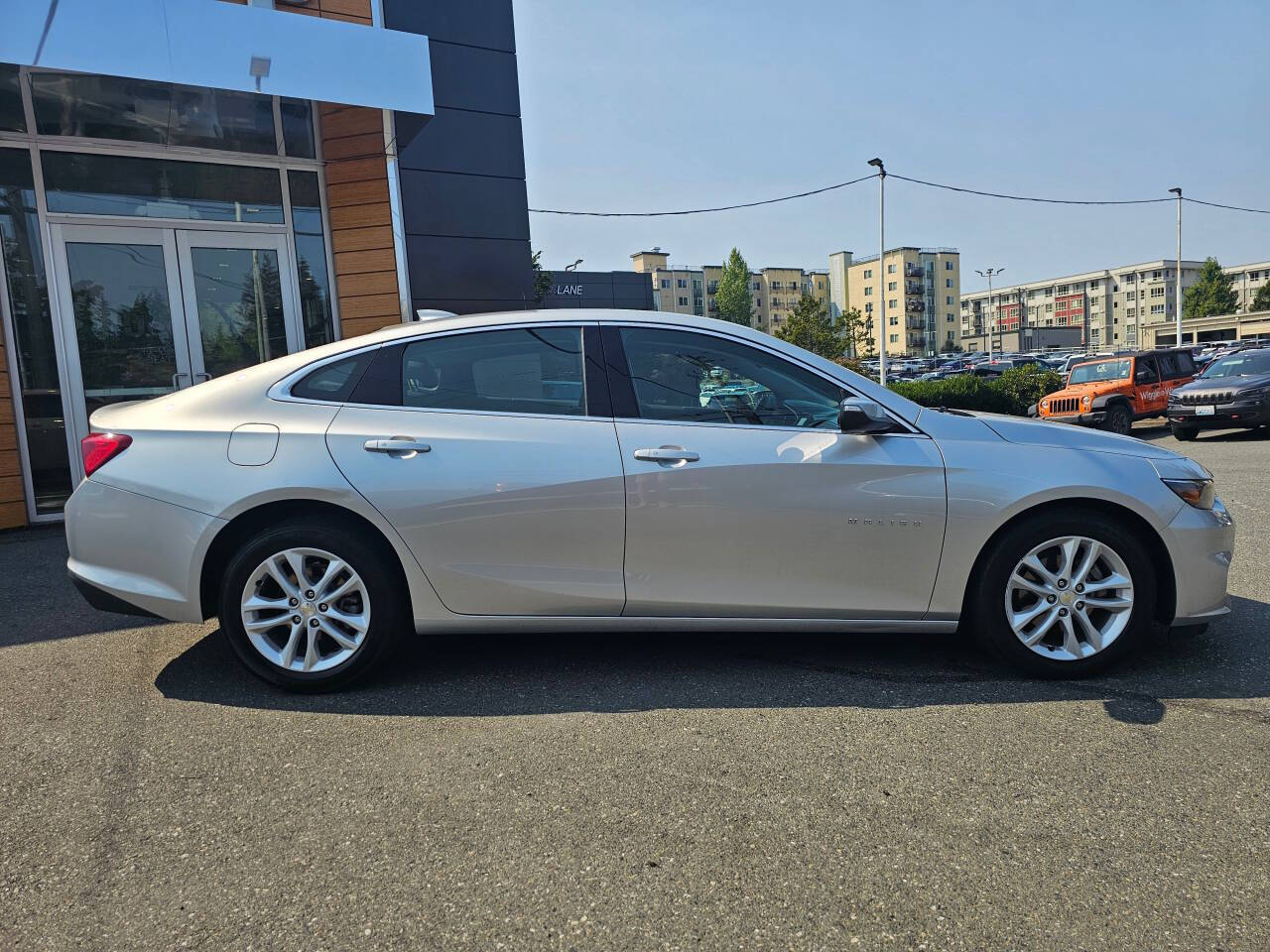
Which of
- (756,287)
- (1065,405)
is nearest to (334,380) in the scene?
(1065,405)

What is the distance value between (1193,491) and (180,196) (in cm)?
824

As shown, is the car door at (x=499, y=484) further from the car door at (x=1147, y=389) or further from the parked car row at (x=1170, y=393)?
the car door at (x=1147, y=389)

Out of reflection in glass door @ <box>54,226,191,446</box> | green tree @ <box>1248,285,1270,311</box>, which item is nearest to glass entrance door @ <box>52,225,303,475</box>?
reflection in glass door @ <box>54,226,191,446</box>

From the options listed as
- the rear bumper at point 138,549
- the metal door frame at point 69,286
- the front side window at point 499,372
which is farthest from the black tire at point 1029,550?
the metal door frame at point 69,286

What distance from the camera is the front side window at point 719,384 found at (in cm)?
343

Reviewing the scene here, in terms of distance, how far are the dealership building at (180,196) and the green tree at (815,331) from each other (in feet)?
54.0

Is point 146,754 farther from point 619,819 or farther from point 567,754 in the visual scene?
point 619,819

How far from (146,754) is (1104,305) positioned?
148 m

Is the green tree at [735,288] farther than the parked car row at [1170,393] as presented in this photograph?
Yes

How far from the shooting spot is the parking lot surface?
1993mm

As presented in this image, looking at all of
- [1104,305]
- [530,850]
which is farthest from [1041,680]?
[1104,305]

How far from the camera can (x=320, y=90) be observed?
22.8 feet

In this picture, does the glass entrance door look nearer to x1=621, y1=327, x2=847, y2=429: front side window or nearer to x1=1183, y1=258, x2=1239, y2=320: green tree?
x1=621, y1=327, x2=847, y2=429: front side window

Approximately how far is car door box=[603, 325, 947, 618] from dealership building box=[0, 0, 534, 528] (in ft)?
17.7
